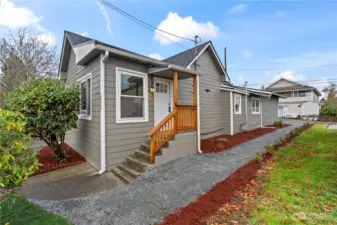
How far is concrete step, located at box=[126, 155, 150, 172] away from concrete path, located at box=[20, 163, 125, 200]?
574 mm

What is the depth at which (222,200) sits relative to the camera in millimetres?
3234

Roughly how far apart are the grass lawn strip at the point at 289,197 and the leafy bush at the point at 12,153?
8.99 feet

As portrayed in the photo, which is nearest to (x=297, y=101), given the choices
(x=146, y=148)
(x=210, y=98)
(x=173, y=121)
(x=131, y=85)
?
(x=210, y=98)

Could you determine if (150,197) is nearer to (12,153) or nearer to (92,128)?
(12,153)

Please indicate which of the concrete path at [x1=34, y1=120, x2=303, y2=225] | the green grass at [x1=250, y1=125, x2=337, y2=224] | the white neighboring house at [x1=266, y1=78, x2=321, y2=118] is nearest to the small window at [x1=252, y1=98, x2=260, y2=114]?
the green grass at [x1=250, y1=125, x2=337, y2=224]

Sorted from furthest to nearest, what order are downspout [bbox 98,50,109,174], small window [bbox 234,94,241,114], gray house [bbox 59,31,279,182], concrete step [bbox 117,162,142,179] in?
1. small window [bbox 234,94,241,114]
2. gray house [bbox 59,31,279,182]
3. downspout [bbox 98,50,109,174]
4. concrete step [bbox 117,162,142,179]

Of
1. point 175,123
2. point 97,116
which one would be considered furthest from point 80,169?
point 175,123

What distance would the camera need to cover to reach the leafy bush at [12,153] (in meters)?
1.99

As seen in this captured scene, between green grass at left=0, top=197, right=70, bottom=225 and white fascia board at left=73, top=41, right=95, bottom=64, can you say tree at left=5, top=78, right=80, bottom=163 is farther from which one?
green grass at left=0, top=197, right=70, bottom=225

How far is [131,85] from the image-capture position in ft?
18.5

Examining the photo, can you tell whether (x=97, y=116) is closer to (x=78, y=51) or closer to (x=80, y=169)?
(x=80, y=169)

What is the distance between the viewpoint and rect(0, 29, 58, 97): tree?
47.9ft

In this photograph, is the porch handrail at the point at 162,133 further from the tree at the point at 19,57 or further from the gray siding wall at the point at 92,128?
the tree at the point at 19,57

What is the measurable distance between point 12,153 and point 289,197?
4.62 meters
